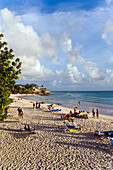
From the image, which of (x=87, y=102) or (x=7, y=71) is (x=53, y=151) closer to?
(x=7, y=71)

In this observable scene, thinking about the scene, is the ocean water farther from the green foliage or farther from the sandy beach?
the green foliage

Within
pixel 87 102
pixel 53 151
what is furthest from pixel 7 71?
pixel 87 102

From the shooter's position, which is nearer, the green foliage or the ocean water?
the green foliage

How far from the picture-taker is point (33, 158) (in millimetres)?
6754

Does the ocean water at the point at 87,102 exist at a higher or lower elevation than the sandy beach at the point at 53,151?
lower

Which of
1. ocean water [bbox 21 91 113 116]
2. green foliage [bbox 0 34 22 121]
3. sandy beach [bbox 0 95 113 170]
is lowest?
ocean water [bbox 21 91 113 116]

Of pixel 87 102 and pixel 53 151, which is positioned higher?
pixel 53 151

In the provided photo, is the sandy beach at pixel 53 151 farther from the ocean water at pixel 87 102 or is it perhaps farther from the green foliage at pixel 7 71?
the ocean water at pixel 87 102

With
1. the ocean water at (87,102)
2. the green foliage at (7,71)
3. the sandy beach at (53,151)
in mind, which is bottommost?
the ocean water at (87,102)

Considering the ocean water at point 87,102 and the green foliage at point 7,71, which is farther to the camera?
the ocean water at point 87,102

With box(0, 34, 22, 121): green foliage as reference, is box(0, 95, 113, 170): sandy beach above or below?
below

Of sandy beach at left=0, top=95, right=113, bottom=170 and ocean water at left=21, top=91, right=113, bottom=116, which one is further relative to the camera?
ocean water at left=21, top=91, right=113, bottom=116

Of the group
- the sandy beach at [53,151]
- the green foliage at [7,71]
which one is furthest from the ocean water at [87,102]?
the green foliage at [7,71]

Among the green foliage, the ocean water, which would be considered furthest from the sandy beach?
the ocean water
